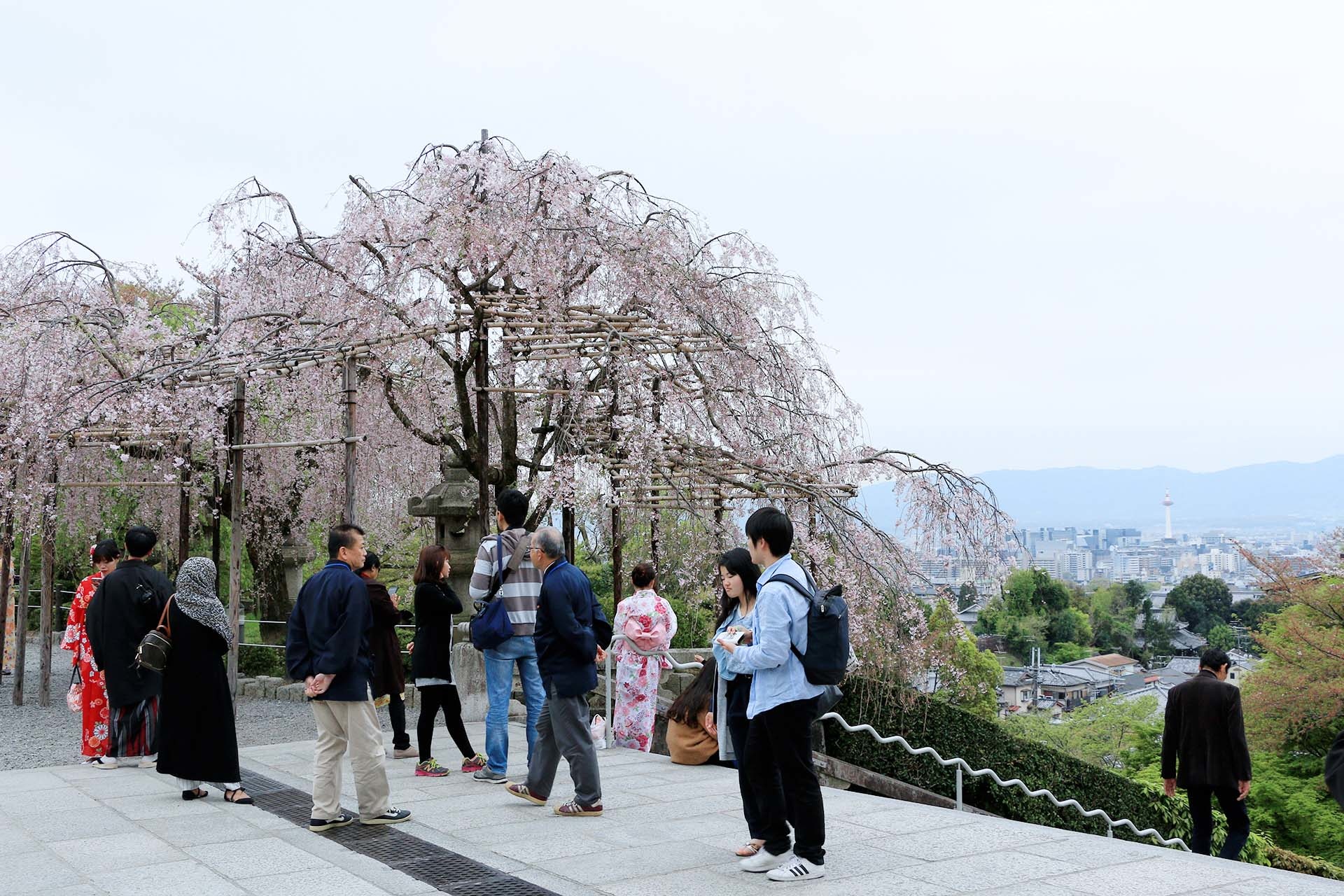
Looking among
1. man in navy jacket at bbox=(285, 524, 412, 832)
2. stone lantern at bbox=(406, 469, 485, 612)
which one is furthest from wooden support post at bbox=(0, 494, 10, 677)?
man in navy jacket at bbox=(285, 524, 412, 832)

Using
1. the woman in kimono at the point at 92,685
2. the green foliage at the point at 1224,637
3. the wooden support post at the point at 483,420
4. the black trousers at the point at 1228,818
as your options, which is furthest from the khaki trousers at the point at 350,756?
the green foliage at the point at 1224,637

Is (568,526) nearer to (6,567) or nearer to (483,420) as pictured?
(483,420)

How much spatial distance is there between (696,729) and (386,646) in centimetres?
230

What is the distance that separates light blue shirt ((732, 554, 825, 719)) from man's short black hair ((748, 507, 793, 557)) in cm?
12

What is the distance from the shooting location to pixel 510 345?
1138cm

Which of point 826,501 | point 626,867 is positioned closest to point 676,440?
point 826,501

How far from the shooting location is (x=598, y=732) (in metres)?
8.09

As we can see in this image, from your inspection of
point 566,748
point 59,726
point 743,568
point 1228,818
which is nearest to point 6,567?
point 59,726

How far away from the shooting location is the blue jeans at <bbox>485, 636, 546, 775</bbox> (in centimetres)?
705

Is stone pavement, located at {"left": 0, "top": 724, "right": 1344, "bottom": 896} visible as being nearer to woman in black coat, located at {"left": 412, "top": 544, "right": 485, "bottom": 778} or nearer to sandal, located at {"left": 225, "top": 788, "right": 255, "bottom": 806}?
sandal, located at {"left": 225, "top": 788, "right": 255, "bottom": 806}

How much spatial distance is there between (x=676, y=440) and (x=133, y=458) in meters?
8.03

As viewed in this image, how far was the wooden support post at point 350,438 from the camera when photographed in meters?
9.54

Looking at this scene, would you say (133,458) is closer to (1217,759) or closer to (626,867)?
(626,867)

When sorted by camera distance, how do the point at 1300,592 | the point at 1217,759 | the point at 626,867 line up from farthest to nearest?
1. the point at 1300,592
2. the point at 1217,759
3. the point at 626,867
